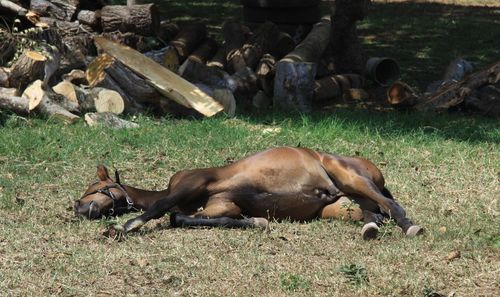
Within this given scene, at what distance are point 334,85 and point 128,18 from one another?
144 inches

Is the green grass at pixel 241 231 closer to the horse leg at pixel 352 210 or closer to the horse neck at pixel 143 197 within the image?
the horse leg at pixel 352 210

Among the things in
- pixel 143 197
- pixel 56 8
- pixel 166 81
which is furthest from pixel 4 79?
pixel 143 197

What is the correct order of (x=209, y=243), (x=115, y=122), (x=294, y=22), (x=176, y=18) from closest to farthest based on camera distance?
(x=209, y=243)
(x=115, y=122)
(x=294, y=22)
(x=176, y=18)

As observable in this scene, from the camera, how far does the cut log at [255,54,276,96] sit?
47.9ft

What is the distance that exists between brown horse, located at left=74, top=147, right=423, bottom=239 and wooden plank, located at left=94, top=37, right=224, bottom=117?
457 cm

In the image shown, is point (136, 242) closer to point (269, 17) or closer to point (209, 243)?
point (209, 243)

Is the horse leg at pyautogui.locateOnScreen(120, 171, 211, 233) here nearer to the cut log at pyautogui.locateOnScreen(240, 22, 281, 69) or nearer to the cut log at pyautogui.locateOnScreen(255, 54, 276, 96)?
the cut log at pyautogui.locateOnScreen(255, 54, 276, 96)

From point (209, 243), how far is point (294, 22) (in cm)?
1033

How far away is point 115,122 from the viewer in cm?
1216

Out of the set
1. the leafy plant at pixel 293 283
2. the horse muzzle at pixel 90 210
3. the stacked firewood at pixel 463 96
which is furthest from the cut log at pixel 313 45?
the leafy plant at pixel 293 283

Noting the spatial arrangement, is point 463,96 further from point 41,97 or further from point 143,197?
point 143,197

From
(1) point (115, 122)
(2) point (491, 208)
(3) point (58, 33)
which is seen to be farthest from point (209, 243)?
(3) point (58, 33)

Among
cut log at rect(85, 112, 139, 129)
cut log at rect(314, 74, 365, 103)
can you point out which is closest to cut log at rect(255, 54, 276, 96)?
cut log at rect(314, 74, 365, 103)

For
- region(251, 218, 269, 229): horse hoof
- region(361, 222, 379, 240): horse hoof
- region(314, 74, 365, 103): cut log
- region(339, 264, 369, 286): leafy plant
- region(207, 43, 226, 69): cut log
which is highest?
region(339, 264, 369, 286): leafy plant
